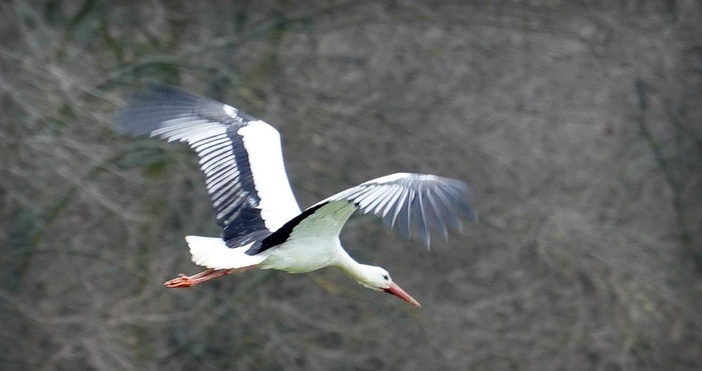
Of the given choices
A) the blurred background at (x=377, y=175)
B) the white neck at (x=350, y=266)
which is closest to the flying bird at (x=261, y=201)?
the white neck at (x=350, y=266)

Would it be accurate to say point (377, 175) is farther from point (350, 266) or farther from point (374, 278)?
point (350, 266)

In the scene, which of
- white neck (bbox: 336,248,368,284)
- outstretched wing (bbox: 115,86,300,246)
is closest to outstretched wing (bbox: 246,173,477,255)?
white neck (bbox: 336,248,368,284)

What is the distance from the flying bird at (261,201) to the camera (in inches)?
254

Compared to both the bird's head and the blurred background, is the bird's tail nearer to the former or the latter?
the bird's head

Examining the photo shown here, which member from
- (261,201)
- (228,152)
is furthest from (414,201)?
(228,152)

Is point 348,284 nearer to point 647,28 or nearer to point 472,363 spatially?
point 472,363

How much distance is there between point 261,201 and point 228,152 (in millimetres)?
372

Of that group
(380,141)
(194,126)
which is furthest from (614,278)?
(194,126)

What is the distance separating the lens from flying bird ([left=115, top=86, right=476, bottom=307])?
6.46 m

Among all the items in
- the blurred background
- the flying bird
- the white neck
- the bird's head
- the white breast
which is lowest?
the blurred background

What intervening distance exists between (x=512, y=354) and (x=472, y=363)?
1.20 feet

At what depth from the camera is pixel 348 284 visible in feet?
37.7

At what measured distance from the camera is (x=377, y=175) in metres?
11.6

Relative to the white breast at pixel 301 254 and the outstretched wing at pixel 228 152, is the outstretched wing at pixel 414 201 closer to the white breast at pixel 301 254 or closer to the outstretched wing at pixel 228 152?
the white breast at pixel 301 254
